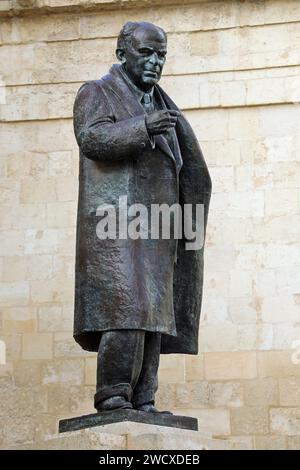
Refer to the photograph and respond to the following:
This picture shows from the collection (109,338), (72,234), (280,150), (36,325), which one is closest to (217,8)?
(280,150)

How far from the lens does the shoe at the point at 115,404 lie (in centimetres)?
680

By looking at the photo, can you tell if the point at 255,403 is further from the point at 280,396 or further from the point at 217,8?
the point at 217,8

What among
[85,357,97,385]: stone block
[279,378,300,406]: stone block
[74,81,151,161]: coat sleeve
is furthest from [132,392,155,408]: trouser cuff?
[85,357,97,385]: stone block

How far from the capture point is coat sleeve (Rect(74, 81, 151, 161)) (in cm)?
704

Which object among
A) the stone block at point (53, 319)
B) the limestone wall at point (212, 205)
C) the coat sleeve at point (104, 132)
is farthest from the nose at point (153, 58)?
the stone block at point (53, 319)

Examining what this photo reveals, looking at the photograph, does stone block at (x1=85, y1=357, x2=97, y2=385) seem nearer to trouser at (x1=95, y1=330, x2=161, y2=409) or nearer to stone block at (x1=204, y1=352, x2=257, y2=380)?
stone block at (x1=204, y1=352, x2=257, y2=380)

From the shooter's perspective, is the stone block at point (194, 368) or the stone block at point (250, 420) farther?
the stone block at point (194, 368)

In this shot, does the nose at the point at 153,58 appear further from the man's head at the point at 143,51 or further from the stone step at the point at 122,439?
the stone step at the point at 122,439

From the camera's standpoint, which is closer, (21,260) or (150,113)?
(150,113)

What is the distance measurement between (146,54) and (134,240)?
0.99 metres

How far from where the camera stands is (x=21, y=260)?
477 inches

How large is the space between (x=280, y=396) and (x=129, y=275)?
15.4 ft
